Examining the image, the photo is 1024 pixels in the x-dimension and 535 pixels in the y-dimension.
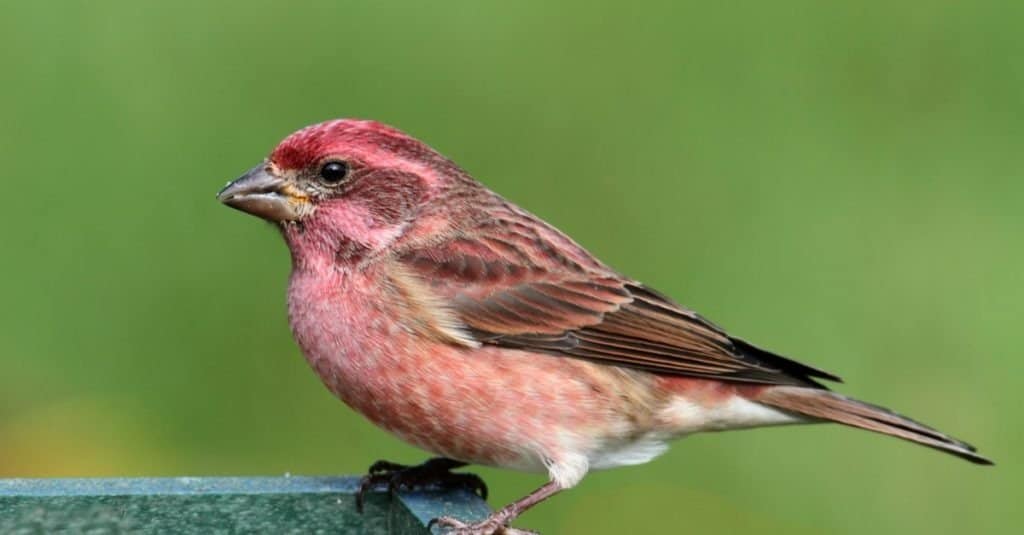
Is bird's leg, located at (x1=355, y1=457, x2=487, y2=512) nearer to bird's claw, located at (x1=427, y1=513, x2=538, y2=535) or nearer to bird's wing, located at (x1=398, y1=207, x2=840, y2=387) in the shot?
bird's claw, located at (x1=427, y1=513, x2=538, y2=535)

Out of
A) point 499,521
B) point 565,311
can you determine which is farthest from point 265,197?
point 499,521

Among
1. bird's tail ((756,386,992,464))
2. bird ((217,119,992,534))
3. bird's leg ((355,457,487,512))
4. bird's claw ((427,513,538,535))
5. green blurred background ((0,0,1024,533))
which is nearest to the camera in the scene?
bird's claw ((427,513,538,535))

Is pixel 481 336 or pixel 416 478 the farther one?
pixel 481 336

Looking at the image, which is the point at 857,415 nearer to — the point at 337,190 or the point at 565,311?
the point at 565,311

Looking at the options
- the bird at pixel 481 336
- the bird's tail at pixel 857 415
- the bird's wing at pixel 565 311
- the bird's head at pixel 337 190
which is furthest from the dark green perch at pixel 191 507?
the bird's tail at pixel 857 415

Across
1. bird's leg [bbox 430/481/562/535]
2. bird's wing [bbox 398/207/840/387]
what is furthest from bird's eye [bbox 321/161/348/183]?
bird's leg [bbox 430/481/562/535]

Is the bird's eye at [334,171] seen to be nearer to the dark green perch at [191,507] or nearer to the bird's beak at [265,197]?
the bird's beak at [265,197]
